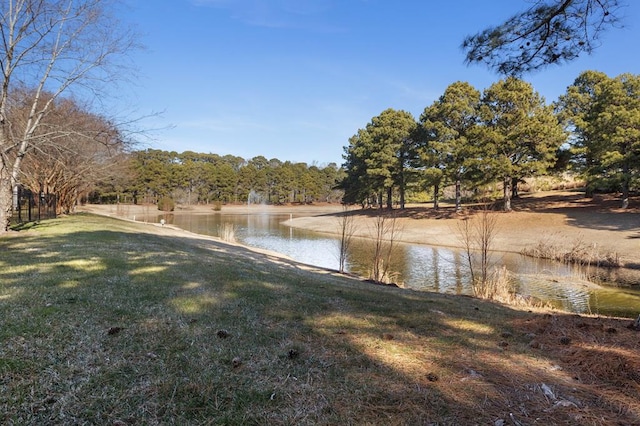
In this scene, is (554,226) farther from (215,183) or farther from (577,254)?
(215,183)

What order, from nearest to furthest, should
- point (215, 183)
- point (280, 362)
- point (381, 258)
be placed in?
point (280, 362)
point (381, 258)
point (215, 183)

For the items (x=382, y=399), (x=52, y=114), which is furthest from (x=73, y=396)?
(x=52, y=114)

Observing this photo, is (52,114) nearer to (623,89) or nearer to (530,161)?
(530,161)

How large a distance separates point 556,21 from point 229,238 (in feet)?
61.8

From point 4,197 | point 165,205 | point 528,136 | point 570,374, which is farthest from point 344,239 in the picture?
point 165,205

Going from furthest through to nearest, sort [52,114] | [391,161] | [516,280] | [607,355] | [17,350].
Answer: [391,161] → [52,114] → [516,280] → [607,355] → [17,350]

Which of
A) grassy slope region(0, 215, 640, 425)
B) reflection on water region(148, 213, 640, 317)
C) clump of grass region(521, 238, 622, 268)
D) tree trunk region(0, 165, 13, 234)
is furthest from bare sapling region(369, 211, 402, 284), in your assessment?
tree trunk region(0, 165, 13, 234)

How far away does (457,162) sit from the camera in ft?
102

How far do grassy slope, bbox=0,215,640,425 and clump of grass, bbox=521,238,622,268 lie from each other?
14939 millimetres

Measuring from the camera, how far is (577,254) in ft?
A: 55.9

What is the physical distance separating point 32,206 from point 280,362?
18.8m

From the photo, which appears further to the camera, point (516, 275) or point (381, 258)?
point (381, 258)

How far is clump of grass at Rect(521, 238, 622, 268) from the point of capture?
52.5 feet

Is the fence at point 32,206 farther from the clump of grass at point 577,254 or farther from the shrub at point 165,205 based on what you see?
the shrub at point 165,205
